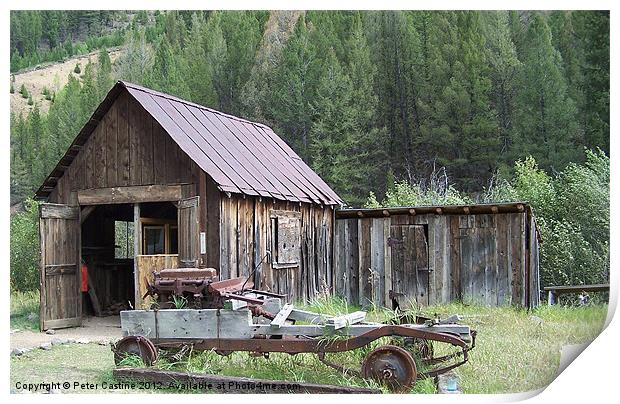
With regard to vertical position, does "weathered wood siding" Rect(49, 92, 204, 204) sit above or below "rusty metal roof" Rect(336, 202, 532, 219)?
above

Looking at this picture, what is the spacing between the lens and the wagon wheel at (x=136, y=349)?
9.77 meters

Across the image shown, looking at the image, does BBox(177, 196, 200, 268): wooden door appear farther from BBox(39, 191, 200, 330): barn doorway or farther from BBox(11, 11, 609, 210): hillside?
BBox(11, 11, 609, 210): hillside

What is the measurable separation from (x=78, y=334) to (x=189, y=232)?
2.68 m

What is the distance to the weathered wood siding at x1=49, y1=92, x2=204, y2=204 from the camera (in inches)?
545

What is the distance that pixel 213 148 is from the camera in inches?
576

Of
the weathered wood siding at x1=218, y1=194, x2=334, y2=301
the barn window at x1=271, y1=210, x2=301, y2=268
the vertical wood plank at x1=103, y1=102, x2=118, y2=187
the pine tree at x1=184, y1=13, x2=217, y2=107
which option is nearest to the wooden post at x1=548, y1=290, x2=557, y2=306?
the weathered wood siding at x1=218, y1=194, x2=334, y2=301

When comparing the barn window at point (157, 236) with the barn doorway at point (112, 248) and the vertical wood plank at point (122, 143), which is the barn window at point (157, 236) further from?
the vertical wood plank at point (122, 143)

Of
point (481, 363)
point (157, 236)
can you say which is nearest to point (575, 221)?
point (481, 363)

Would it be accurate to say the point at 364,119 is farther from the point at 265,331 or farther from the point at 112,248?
the point at 265,331

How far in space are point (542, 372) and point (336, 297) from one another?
776 cm

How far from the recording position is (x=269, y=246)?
601 inches

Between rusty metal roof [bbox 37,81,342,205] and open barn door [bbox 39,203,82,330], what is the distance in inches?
27.7

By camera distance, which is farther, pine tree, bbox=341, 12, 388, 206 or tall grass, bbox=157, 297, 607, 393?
pine tree, bbox=341, 12, 388, 206

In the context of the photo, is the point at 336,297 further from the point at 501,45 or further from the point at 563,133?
the point at 501,45
